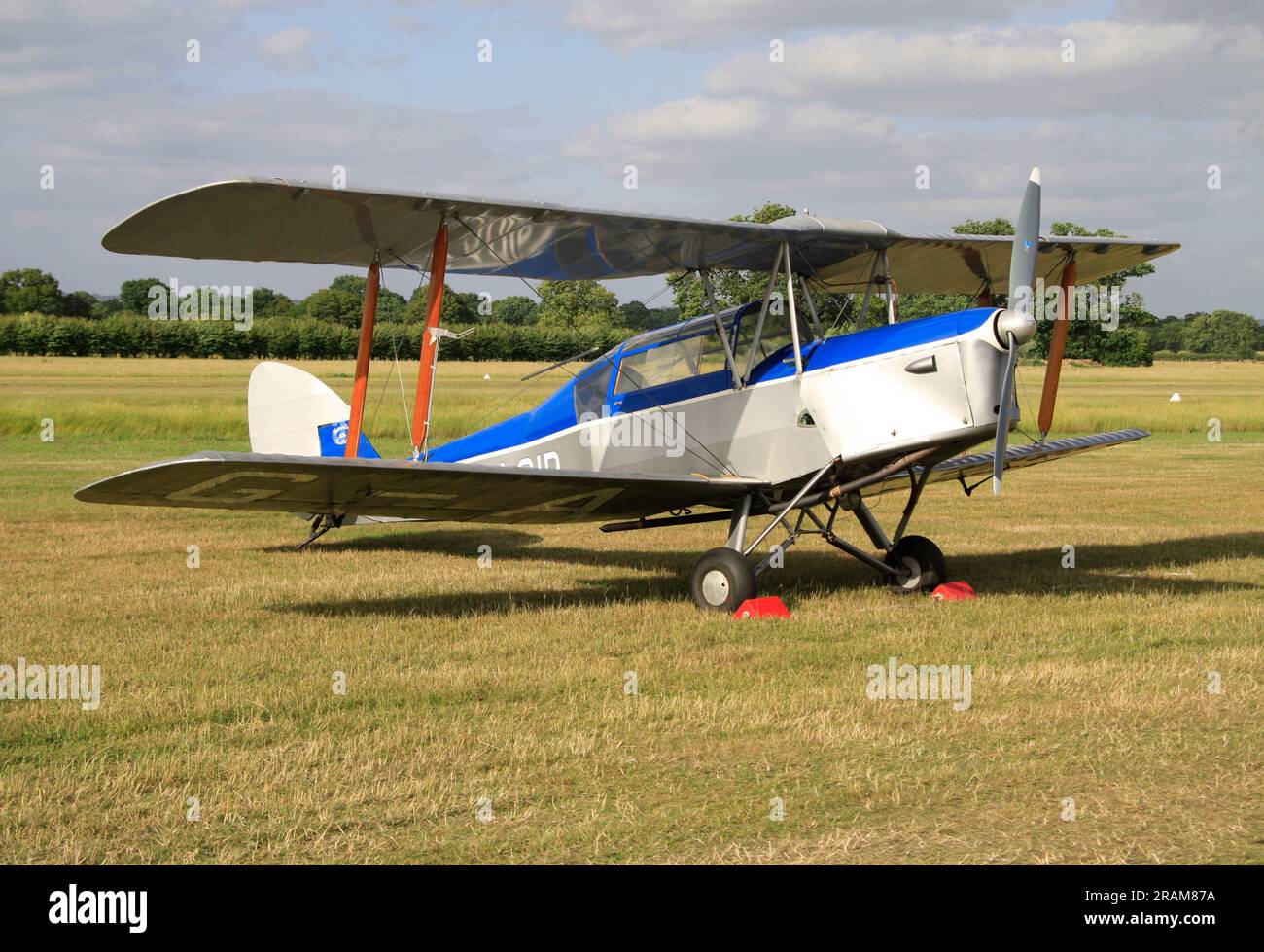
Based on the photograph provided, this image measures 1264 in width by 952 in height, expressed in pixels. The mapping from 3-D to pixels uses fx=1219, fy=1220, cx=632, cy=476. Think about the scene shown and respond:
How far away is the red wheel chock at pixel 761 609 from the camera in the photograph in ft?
29.3

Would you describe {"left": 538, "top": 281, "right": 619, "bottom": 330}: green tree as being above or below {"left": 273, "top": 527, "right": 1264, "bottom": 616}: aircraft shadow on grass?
above

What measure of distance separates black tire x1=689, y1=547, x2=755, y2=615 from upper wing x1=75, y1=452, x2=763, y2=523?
0.57m

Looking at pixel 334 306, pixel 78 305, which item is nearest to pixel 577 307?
pixel 334 306

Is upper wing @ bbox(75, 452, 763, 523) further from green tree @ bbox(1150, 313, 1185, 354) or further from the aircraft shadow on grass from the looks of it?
green tree @ bbox(1150, 313, 1185, 354)

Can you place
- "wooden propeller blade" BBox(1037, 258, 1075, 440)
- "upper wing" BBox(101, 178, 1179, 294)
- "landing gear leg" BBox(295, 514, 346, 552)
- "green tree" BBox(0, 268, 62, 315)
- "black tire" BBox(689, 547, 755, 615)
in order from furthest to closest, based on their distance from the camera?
1. "green tree" BBox(0, 268, 62, 315)
2. "landing gear leg" BBox(295, 514, 346, 552)
3. "wooden propeller blade" BBox(1037, 258, 1075, 440)
4. "black tire" BBox(689, 547, 755, 615)
5. "upper wing" BBox(101, 178, 1179, 294)

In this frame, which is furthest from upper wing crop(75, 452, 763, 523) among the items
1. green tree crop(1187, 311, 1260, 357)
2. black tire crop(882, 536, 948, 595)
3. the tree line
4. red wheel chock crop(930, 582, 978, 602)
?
green tree crop(1187, 311, 1260, 357)

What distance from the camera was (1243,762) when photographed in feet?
17.9

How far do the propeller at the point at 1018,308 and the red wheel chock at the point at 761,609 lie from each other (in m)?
1.75

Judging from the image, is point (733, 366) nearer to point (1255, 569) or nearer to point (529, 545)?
point (529, 545)

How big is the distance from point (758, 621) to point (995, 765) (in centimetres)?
344

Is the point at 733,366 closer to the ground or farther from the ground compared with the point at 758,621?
farther from the ground

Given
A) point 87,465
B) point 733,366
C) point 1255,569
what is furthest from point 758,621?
point 87,465

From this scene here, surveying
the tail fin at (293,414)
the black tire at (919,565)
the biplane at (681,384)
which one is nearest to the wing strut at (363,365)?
the biplane at (681,384)

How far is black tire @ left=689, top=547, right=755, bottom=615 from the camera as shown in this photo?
910 centimetres
